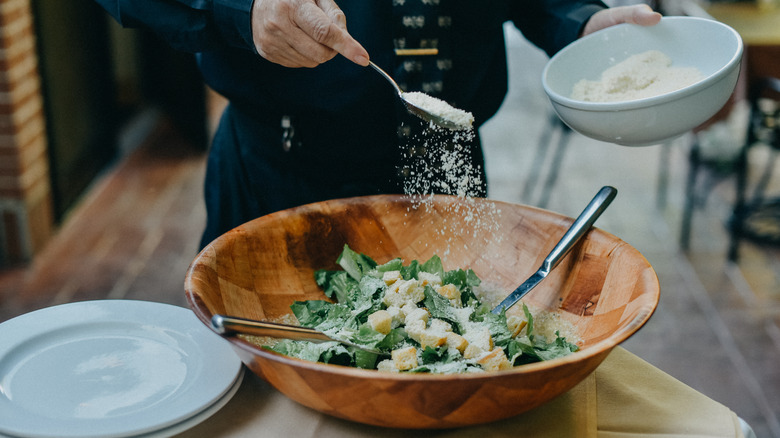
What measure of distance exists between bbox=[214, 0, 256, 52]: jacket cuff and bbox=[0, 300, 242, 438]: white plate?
403 mm

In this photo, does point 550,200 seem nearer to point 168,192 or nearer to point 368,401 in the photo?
point 168,192

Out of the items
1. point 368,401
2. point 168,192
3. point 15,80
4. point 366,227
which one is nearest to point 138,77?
point 168,192

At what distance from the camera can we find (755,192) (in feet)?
11.7

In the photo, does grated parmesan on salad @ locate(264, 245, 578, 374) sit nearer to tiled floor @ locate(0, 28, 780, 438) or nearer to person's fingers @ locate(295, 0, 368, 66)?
person's fingers @ locate(295, 0, 368, 66)

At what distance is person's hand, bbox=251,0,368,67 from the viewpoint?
2.96 ft

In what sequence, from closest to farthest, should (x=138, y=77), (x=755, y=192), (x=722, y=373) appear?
(x=722, y=373), (x=755, y=192), (x=138, y=77)

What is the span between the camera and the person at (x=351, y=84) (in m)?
1.20

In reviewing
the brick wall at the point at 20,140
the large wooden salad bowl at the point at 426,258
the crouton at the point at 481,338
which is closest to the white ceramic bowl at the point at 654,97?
the large wooden salad bowl at the point at 426,258

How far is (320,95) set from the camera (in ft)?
4.05

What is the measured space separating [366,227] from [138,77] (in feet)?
12.7

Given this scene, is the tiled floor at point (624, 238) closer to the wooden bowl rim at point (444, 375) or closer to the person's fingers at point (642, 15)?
the person's fingers at point (642, 15)

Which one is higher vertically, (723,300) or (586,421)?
(586,421)

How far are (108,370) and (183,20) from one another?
554 mm

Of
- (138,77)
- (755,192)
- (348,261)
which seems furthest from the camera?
(138,77)
